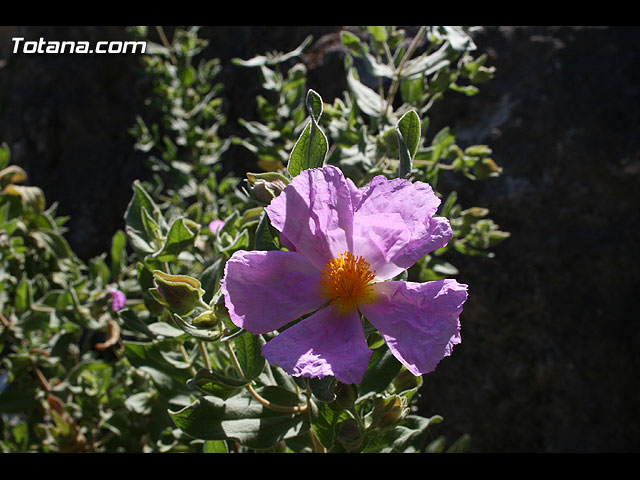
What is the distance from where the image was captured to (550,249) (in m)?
2.23

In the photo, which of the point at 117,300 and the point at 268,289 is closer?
the point at 268,289

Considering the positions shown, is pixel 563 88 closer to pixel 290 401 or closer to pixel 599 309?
pixel 599 309

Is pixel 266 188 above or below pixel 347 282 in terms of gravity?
above

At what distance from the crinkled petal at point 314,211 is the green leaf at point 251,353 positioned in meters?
0.19

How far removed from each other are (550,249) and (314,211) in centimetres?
181

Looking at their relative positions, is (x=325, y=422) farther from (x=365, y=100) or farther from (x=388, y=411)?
(x=365, y=100)

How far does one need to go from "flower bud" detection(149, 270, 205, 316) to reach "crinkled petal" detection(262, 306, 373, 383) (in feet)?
0.57

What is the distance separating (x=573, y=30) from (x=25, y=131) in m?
3.26

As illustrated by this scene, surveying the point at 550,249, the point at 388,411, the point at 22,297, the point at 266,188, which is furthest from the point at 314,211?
the point at 550,249

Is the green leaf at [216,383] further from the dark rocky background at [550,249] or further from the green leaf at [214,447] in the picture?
the dark rocky background at [550,249]

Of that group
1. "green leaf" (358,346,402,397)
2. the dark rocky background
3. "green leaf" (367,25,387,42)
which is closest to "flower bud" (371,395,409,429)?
"green leaf" (358,346,402,397)

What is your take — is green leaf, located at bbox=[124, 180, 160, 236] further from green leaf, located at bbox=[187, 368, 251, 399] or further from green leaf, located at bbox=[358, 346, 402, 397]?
green leaf, located at bbox=[358, 346, 402, 397]

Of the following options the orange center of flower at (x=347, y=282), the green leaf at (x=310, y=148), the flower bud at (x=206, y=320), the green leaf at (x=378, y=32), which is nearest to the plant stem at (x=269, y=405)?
the flower bud at (x=206, y=320)
